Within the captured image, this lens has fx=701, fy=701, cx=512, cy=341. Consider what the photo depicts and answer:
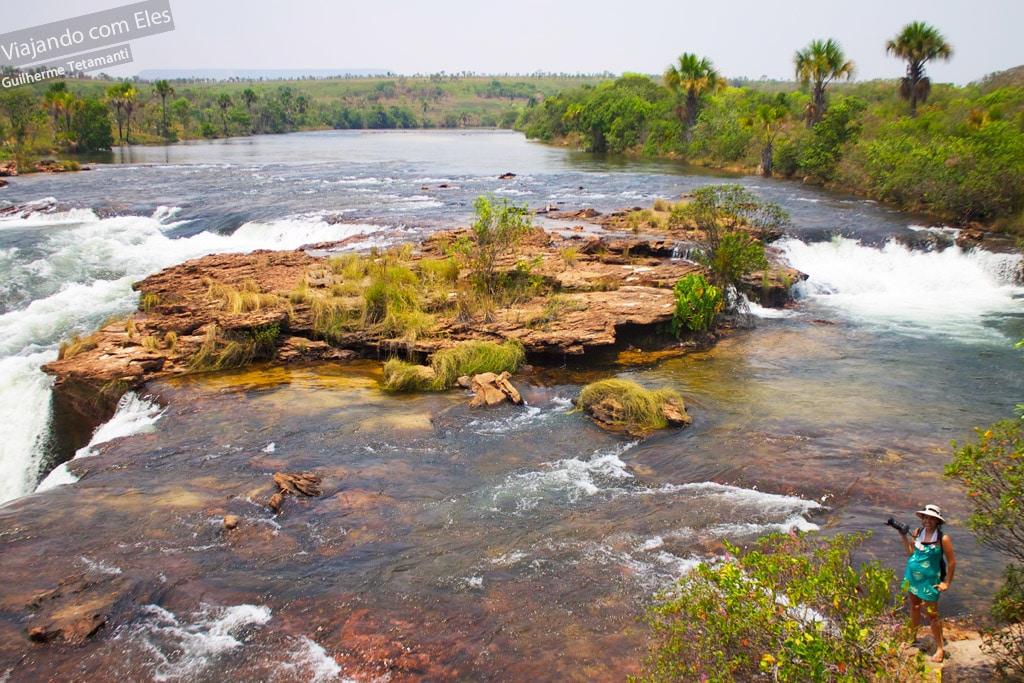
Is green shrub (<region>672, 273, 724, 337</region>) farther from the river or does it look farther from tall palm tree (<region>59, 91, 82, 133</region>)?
tall palm tree (<region>59, 91, 82, 133</region>)

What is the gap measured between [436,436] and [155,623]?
5.13 meters

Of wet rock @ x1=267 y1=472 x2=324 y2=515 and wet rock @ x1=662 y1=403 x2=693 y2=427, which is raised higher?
wet rock @ x1=267 y1=472 x2=324 y2=515

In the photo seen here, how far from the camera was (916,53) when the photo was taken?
1730 inches

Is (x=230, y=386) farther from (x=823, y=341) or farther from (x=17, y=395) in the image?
(x=823, y=341)

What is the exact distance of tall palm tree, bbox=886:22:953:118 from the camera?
42.8m

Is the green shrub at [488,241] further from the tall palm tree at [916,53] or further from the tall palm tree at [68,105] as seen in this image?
the tall palm tree at [68,105]

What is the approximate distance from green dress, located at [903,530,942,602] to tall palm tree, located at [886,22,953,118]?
46.8m

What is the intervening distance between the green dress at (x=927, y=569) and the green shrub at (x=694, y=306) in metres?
9.60

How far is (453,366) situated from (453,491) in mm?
4363

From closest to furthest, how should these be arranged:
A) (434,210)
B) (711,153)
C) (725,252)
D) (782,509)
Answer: (782,509) < (725,252) < (434,210) < (711,153)

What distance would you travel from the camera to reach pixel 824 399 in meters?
12.6

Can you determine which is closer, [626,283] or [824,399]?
[824,399]

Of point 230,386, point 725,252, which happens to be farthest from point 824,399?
point 230,386

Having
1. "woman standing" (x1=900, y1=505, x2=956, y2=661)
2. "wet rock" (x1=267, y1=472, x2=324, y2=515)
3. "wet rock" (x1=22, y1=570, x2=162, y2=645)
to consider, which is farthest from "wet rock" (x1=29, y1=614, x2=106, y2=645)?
"woman standing" (x1=900, y1=505, x2=956, y2=661)
